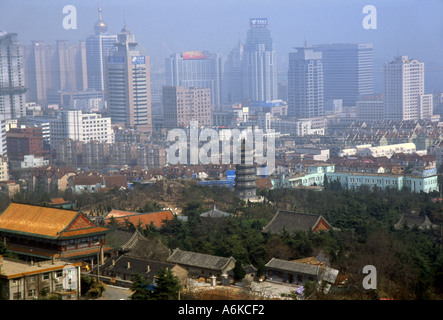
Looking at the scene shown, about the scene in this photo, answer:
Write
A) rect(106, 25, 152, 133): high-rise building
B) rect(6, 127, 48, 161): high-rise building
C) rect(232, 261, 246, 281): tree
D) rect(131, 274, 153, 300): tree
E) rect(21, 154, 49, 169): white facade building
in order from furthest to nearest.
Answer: rect(106, 25, 152, 133): high-rise building
rect(6, 127, 48, 161): high-rise building
rect(21, 154, 49, 169): white facade building
rect(232, 261, 246, 281): tree
rect(131, 274, 153, 300): tree

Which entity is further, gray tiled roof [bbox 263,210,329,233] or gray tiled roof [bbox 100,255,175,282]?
gray tiled roof [bbox 263,210,329,233]

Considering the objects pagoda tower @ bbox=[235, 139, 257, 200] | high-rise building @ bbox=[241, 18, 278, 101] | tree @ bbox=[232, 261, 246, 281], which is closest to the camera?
tree @ bbox=[232, 261, 246, 281]

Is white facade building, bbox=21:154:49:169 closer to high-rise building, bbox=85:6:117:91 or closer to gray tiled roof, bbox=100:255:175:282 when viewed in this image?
high-rise building, bbox=85:6:117:91

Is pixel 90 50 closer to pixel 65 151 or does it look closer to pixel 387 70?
pixel 65 151

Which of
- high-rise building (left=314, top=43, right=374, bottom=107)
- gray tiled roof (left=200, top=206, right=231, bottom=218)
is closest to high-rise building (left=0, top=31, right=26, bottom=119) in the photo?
high-rise building (left=314, top=43, right=374, bottom=107)

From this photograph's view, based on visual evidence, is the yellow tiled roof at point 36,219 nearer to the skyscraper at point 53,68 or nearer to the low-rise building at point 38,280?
the low-rise building at point 38,280

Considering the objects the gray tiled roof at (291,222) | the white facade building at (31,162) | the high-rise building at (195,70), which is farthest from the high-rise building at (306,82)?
the gray tiled roof at (291,222)

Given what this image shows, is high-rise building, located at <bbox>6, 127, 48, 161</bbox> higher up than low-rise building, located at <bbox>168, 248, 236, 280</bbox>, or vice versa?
high-rise building, located at <bbox>6, 127, 48, 161</bbox>

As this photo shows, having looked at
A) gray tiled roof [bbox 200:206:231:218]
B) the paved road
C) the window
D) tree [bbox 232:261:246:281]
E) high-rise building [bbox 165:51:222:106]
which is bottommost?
the paved road
